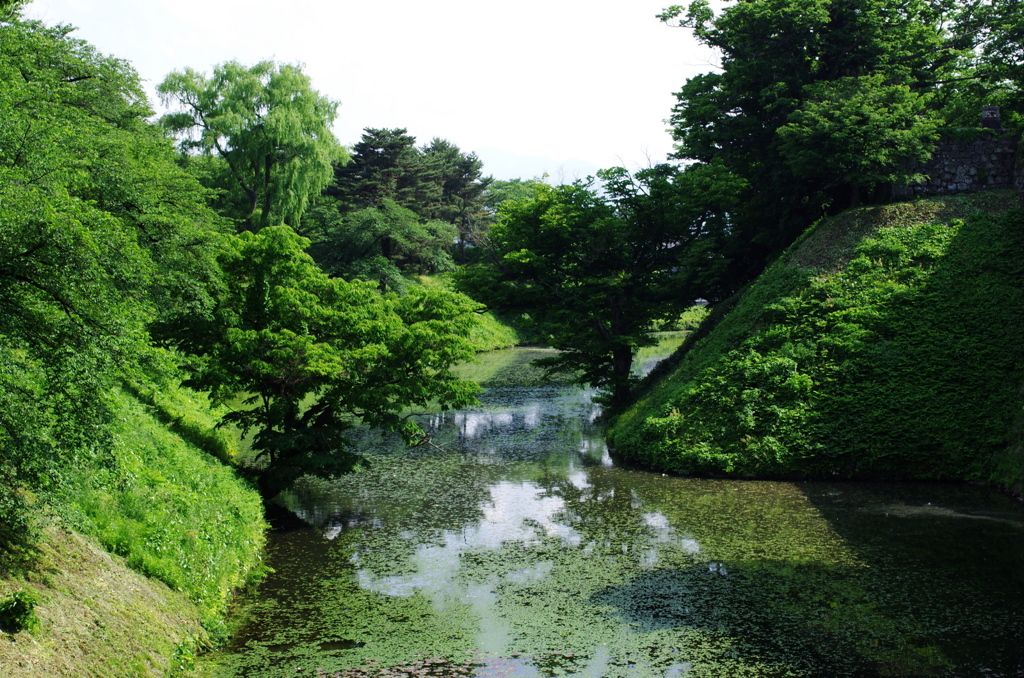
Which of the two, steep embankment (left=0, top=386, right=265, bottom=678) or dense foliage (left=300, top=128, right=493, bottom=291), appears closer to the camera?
steep embankment (left=0, top=386, right=265, bottom=678)

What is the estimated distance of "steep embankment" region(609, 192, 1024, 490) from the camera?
49.0 ft

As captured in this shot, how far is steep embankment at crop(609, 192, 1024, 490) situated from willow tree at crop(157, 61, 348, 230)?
24.3m

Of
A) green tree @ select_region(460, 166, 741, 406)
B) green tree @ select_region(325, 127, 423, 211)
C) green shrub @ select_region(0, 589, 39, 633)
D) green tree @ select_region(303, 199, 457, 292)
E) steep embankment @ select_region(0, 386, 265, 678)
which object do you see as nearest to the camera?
green shrub @ select_region(0, 589, 39, 633)

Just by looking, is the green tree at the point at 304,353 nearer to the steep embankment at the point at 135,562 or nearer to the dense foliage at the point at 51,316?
the steep embankment at the point at 135,562

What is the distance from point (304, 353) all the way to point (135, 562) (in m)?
4.98

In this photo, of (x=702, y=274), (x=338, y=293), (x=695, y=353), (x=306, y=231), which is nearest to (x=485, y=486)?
(x=338, y=293)

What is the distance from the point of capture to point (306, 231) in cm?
4456

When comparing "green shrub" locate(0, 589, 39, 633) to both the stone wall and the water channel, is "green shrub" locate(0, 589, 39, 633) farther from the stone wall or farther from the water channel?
the stone wall

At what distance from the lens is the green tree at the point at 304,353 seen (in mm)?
13008

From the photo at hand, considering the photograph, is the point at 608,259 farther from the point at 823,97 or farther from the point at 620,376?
the point at 823,97

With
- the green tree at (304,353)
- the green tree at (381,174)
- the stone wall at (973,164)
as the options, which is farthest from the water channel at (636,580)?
the green tree at (381,174)

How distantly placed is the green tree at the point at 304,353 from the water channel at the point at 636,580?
1506 millimetres

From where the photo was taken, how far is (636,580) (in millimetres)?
10492

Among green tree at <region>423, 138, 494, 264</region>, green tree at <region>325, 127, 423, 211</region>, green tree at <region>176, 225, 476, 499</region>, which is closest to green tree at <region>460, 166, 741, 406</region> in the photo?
green tree at <region>176, 225, 476, 499</region>
